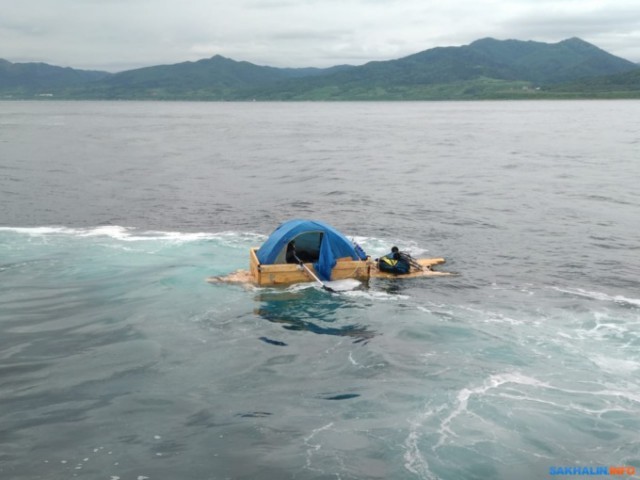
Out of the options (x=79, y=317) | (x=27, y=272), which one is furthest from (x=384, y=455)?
(x=27, y=272)

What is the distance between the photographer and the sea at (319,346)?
54.2 feet

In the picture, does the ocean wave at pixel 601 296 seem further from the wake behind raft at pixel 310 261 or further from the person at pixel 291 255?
the person at pixel 291 255

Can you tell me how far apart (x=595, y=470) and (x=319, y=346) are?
10112mm

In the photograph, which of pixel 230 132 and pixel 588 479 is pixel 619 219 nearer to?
pixel 588 479

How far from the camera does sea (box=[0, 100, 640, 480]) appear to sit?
54.2 ft

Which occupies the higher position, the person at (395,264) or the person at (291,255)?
the person at (291,255)

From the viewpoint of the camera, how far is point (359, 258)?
99.9 ft

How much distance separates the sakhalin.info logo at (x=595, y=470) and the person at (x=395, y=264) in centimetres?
1548

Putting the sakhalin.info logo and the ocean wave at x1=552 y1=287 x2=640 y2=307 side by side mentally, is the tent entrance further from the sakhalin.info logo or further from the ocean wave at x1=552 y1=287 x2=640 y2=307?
the sakhalin.info logo

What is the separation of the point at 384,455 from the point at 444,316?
10.7 m

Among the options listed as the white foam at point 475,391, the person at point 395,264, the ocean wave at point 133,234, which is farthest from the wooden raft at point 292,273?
the white foam at point 475,391

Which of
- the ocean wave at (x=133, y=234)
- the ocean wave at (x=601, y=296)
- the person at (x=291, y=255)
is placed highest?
the person at (x=291, y=255)

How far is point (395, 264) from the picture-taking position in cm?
3078

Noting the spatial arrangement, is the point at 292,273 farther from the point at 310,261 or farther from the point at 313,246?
the point at 313,246
